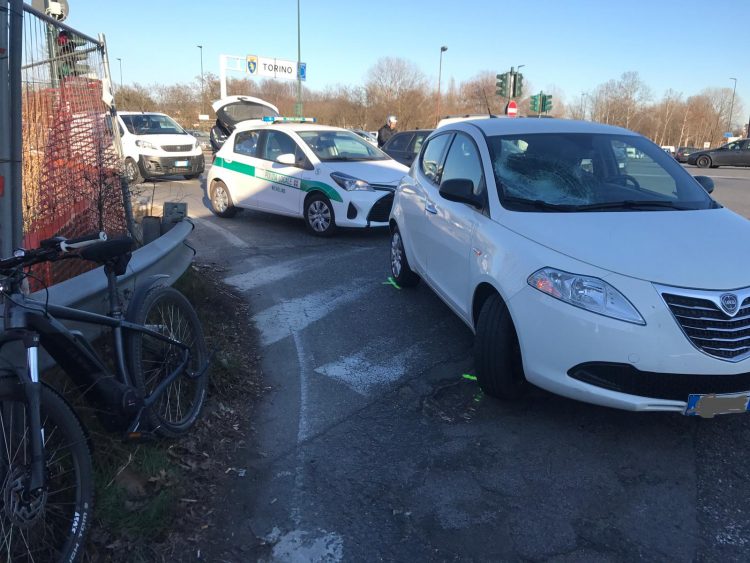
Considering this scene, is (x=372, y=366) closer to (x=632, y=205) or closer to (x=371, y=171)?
(x=632, y=205)

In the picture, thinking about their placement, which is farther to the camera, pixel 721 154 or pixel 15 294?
pixel 721 154

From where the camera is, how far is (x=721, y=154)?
32094mm

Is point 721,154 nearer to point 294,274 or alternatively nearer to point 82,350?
point 294,274

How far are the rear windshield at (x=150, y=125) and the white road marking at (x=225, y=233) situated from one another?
653 centimetres

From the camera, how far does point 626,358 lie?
120 inches

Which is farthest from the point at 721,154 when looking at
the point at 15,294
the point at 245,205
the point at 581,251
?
the point at 15,294

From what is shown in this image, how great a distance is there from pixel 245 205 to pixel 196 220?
106 centimetres

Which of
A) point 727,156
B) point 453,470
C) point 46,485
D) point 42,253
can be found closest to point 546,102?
point 727,156

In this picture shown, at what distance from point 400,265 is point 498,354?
2782 millimetres

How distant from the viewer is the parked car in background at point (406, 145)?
14.0 meters

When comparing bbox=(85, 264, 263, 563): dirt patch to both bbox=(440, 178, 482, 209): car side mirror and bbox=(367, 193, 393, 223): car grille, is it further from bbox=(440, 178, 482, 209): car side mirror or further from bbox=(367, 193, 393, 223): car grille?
bbox=(367, 193, 393, 223): car grille

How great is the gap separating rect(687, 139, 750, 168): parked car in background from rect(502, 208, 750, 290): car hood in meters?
32.5

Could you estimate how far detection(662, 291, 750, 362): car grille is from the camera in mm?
3004

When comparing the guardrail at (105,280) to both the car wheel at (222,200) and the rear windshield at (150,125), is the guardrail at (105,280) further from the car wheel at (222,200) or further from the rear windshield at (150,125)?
the rear windshield at (150,125)
